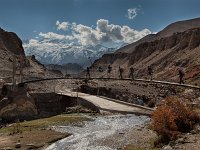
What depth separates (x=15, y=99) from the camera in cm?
6069

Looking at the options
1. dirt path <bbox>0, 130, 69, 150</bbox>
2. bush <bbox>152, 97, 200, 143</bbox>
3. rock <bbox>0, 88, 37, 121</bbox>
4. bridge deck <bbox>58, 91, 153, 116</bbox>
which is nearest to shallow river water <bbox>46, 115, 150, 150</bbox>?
dirt path <bbox>0, 130, 69, 150</bbox>

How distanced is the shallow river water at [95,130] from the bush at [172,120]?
428 cm

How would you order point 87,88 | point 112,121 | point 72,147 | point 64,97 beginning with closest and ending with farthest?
point 72,147, point 112,121, point 64,97, point 87,88

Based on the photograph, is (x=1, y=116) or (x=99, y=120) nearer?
(x=99, y=120)

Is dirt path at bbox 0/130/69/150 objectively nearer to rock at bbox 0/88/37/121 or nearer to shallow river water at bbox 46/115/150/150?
shallow river water at bbox 46/115/150/150

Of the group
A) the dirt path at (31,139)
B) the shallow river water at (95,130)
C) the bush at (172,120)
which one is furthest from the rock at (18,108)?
the bush at (172,120)

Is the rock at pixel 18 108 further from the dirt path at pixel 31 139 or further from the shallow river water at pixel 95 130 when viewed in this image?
the dirt path at pixel 31 139

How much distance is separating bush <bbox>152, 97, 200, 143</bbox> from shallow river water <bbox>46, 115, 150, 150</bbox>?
428 centimetres

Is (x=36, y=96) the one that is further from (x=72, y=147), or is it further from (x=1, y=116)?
(x=72, y=147)

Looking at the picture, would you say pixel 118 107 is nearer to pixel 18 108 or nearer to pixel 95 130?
pixel 95 130

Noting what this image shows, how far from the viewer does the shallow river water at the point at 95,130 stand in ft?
108

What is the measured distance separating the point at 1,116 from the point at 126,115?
19.9 meters

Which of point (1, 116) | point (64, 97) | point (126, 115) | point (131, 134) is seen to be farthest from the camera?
point (64, 97)

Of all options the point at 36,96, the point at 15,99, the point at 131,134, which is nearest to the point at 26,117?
the point at 15,99
